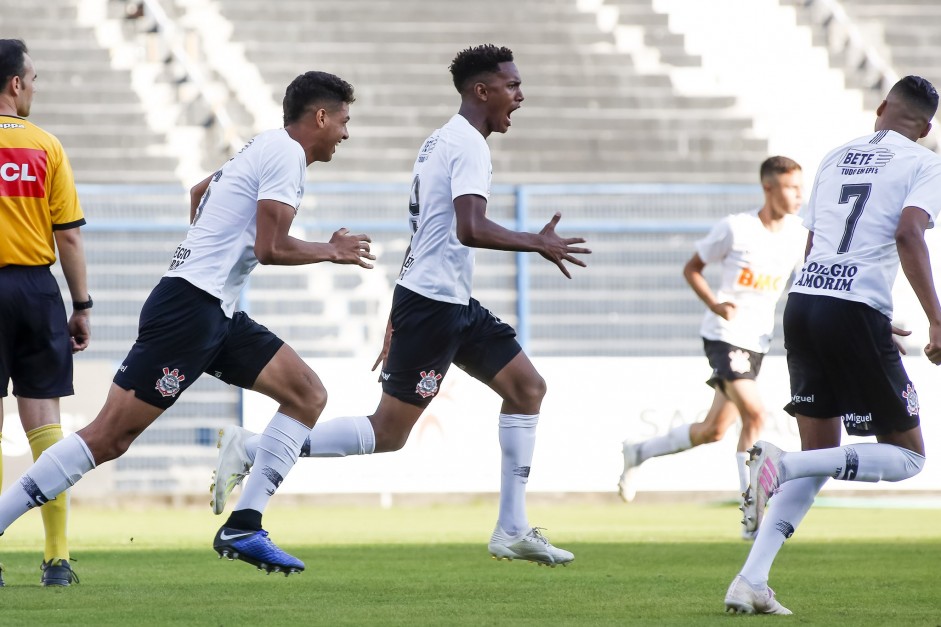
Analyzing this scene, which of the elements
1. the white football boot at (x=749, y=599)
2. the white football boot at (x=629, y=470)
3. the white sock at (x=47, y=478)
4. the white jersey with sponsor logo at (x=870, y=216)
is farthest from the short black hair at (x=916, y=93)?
the white football boot at (x=629, y=470)

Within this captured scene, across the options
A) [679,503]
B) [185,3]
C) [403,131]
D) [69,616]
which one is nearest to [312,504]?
[679,503]

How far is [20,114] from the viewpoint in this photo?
258 inches

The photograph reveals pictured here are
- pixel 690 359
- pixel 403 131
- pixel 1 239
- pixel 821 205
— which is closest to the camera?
pixel 821 205

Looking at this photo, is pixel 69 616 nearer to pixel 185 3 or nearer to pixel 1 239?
pixel 1 239

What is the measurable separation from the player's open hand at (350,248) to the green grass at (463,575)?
134 centimetres

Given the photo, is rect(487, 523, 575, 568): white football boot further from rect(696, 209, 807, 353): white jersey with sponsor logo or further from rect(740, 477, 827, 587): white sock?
rect(696, 209, 807, 353): white jersey with sponsor logo

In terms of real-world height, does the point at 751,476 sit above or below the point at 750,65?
below

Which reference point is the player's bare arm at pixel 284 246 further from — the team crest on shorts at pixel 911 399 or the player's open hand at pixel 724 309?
the player's open hand at pixel 724 309

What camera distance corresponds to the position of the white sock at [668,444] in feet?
33.3

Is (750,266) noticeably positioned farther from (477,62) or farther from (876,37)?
(876,37)

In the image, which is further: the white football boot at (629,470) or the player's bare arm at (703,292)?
the white football boot at (629,470)

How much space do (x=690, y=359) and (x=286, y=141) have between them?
7.47 m

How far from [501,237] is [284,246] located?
0.88 m

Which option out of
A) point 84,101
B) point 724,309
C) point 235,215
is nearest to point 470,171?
point 235,215
